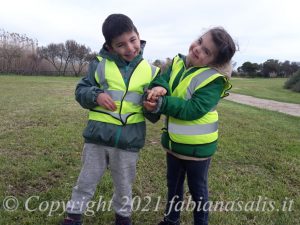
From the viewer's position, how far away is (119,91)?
7.62 ft

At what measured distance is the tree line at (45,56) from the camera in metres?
41.1

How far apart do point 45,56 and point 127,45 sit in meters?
44.9

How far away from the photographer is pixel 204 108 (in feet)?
7.36

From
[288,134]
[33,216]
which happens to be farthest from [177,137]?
[288,134]

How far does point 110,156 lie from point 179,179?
23.8 inches

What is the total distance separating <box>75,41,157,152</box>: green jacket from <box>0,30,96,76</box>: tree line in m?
40.6

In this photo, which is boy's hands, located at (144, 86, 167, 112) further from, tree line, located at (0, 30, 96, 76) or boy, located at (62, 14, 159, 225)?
tree line, located at (0, 30, 96, 76)

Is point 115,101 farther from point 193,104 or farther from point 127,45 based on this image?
point 193,104

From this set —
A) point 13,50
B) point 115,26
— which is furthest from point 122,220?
point 13,50

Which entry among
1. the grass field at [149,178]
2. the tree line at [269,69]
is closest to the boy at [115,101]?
the grass field at [149,178]

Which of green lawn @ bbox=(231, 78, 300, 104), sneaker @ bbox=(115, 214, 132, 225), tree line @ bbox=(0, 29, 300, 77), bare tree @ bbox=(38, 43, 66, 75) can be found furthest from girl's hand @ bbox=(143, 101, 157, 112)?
bare tree @ bbox=(38, 43, 66, 75)

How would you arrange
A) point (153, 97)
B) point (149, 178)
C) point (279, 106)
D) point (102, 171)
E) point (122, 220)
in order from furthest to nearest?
point (279, 106)
point (149, 178)
point (122, 220)
point (102, 171)
point (153, 97)

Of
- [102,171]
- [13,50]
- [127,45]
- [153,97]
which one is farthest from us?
[13,50]

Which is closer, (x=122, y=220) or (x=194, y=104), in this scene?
(x=194, y=104)
